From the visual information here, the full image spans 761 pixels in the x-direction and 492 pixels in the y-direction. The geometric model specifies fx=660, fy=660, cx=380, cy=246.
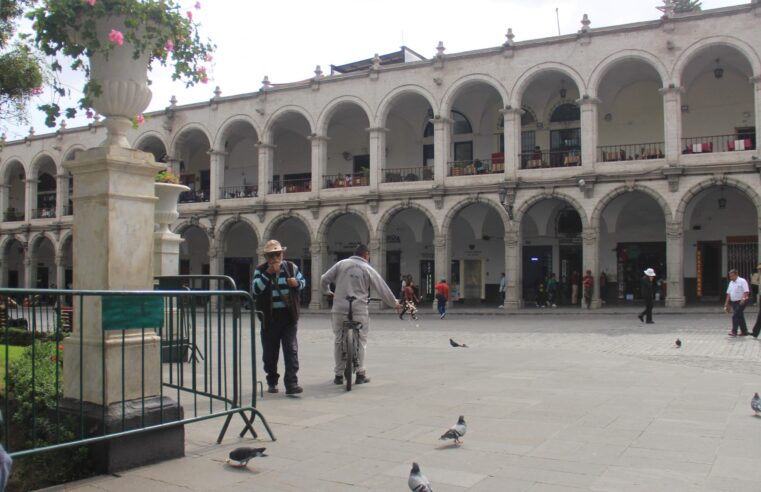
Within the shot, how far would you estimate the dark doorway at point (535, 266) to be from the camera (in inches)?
1214

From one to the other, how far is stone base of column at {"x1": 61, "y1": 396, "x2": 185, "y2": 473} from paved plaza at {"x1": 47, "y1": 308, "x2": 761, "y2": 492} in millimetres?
111

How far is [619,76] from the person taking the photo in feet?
89.8

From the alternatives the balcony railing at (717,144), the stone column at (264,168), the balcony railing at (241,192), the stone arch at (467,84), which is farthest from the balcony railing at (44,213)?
the balcony railing at (717,144)

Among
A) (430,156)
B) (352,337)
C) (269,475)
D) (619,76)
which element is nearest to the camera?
(269,475)

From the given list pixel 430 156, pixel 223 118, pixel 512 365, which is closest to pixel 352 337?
pixel 512 365

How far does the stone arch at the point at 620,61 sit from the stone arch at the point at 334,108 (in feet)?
32.0

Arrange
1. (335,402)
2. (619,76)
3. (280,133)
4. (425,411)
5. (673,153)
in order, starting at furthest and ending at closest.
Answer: (280,133), (619,76), (673,153), (335,402), (425,411)

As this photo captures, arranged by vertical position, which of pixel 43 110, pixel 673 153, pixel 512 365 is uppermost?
pixel 673 153

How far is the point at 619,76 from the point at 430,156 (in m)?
9.65

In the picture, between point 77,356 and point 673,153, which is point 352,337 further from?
point 673,153

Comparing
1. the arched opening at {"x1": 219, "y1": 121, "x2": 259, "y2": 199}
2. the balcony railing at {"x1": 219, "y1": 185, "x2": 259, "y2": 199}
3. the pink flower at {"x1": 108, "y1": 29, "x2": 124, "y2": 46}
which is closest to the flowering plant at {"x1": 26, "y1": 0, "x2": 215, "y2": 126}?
the pink flower at {"x1": 108, "y1": 29, "x2": 124, "y2": 46}

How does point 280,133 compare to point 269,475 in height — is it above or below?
above

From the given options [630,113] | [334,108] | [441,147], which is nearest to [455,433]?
[441,147]

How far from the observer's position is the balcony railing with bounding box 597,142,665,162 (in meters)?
25.9
